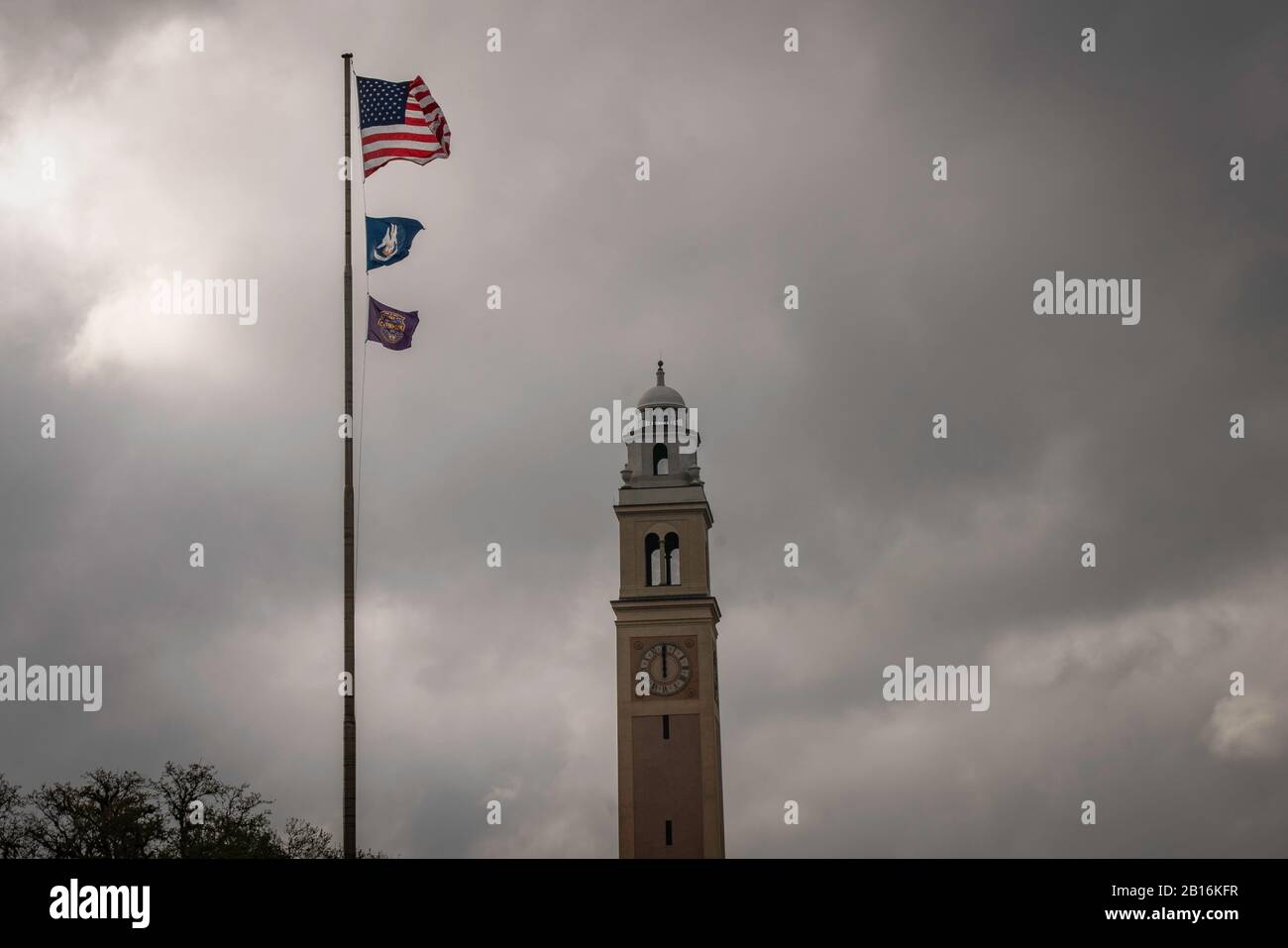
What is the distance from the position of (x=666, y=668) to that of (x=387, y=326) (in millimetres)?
38024

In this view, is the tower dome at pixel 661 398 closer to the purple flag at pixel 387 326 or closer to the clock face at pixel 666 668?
the clock face at pixel 666 668

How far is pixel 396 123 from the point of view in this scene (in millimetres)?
40844

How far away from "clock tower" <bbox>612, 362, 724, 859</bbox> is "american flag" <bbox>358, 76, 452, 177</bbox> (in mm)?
37394

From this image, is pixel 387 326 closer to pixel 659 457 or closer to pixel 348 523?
pixel 348 523

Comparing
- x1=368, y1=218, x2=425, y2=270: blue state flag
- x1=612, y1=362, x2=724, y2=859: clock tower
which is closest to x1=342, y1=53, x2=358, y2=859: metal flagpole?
x1=368, y1=218, x2=425, y2=270: blue state flag

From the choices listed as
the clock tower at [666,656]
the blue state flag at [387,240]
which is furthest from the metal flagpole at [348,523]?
the clock tower at [666,656]

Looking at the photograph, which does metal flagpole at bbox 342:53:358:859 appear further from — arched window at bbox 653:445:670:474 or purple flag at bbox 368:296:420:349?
arched window at bbox 653:445:670:474

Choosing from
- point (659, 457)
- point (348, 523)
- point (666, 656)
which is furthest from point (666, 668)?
point (348, 523)

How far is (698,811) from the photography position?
237ft

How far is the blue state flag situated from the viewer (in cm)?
4041
